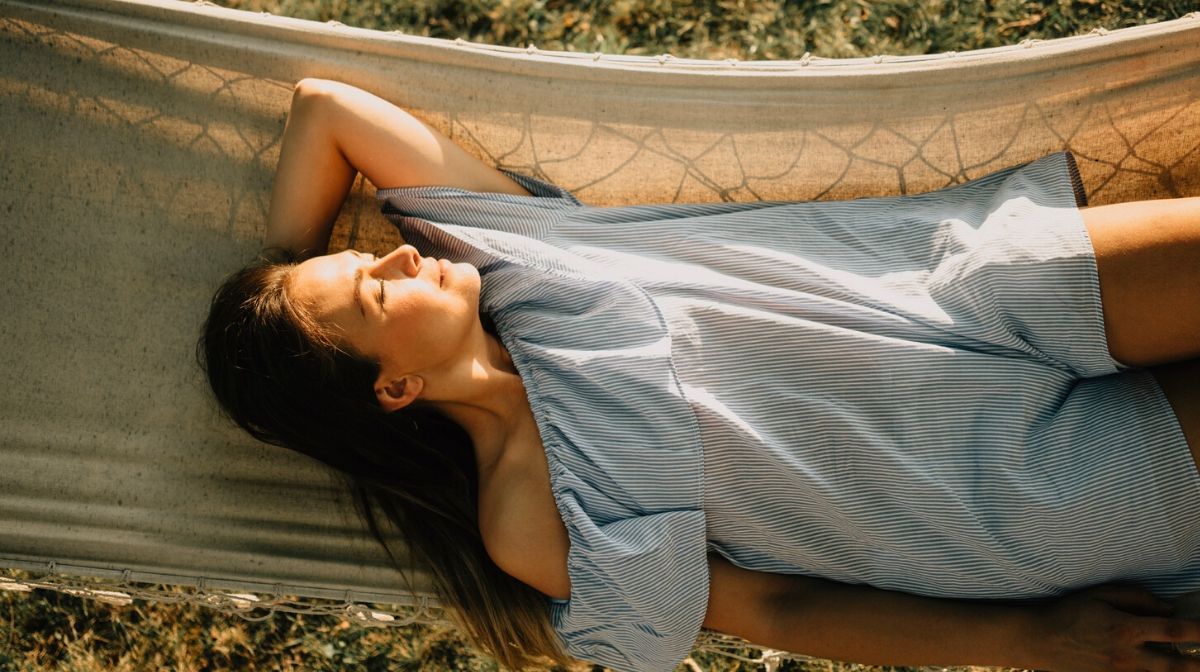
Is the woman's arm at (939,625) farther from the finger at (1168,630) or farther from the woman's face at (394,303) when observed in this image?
the woman's face at (394,303)

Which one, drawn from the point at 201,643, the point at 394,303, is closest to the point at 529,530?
the point at 394,303

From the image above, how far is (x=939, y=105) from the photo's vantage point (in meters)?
2.25

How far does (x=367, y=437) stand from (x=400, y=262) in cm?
42

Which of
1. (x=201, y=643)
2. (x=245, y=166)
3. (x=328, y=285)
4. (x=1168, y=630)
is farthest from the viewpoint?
(x=201, y=643)

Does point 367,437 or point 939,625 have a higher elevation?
point 367,437

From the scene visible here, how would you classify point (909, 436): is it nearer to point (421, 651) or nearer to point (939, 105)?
point (939, 105)

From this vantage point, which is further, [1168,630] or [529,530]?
[529,530]

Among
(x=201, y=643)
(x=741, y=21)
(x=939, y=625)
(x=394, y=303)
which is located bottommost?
(x=201, y=643)

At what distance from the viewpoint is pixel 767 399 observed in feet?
6.32

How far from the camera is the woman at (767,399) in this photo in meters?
1.80

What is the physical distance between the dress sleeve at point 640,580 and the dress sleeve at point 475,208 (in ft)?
1.93

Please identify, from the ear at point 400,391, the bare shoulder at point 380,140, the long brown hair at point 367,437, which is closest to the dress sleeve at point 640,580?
the long brown hair at point 367,437

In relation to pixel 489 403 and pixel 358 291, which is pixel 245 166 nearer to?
pixel 358 291

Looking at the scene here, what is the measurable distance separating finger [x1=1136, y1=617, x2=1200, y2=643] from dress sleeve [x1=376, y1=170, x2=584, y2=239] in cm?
133
